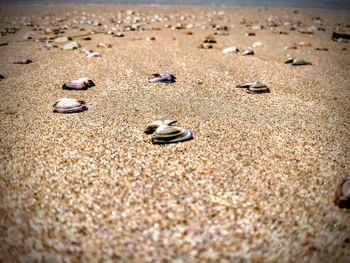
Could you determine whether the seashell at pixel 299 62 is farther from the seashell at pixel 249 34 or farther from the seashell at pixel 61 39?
the seashell at pixel 61 39

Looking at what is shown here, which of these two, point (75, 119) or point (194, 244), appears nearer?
point (194, 244)

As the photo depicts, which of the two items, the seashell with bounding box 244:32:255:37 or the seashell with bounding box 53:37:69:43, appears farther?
the seashell with bounding box 244:32:255:37

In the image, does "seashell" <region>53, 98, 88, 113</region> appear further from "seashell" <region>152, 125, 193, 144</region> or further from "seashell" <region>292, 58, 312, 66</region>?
"seashell" <region>292, 58, 312, 66</region>

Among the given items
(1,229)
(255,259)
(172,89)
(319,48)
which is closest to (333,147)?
(255,259)

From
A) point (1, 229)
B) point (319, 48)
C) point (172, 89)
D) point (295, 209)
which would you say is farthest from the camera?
point (319, 48)

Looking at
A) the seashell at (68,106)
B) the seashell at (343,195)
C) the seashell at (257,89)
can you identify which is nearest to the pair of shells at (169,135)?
the seashell at (68,106)

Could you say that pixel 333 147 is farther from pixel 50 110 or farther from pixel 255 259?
pixel 50 110

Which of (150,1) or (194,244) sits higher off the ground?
(150,1)

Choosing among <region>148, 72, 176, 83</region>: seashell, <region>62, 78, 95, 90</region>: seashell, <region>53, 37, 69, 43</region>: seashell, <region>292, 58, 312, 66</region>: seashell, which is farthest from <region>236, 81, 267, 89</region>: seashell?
<region>53, 37, 69, 43</region>: seashell
